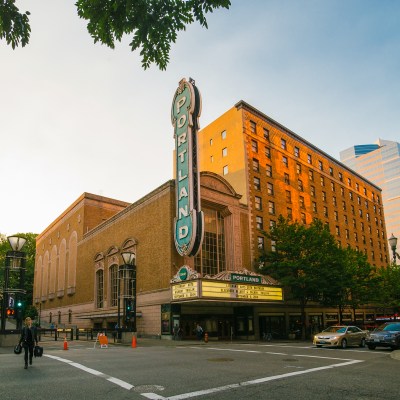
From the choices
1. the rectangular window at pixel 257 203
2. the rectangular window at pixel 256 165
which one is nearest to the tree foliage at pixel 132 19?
the rectangular window at pixel 257 203

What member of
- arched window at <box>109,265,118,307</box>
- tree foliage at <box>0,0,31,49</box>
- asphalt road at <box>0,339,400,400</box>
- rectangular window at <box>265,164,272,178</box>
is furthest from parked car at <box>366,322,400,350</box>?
arched window at <box>109,265,118,307</box>

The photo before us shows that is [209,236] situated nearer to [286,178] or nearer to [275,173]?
[275,173]

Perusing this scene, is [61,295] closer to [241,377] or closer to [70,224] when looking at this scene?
[70,224]

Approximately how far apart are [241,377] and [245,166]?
3510cm

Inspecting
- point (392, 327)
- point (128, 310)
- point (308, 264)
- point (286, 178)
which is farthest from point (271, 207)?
point (392, 327)

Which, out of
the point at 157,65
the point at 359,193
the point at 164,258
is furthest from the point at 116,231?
the point at 359,193

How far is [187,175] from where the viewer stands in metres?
32.9

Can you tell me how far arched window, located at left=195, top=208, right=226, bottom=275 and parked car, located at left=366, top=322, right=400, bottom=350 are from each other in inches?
648

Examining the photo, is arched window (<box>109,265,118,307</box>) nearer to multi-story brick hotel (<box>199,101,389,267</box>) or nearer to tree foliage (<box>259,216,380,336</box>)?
multi-story brick hotel (<box>199,101,389,267</box>)

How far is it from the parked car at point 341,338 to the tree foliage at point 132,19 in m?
21.4

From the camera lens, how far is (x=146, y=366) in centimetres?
1312

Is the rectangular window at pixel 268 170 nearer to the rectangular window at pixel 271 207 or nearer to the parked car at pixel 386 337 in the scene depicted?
the rectangular window at pixel 271 207

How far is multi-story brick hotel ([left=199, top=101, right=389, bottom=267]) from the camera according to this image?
147ft

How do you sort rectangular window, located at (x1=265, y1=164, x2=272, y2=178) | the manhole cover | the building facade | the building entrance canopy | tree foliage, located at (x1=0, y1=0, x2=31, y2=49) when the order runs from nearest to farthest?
tree foliage, located at (x1=0, y1=0, x2=31, y2=49) → the manhole cover → the building entrance canopy → rectangular window, located at (x1=265, y1=164, x2=272, y2=178) → the building facade
